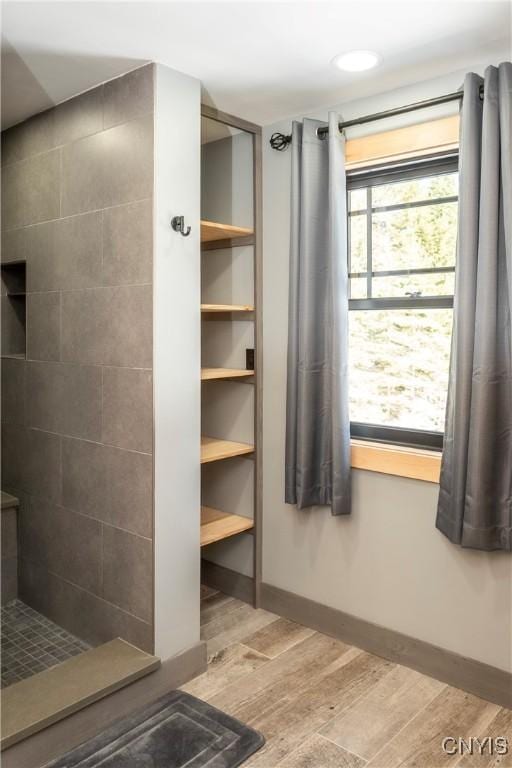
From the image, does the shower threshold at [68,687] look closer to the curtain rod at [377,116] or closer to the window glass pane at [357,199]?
the window glass pane at [357,199]

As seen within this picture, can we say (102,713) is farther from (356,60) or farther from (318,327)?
(356,60)

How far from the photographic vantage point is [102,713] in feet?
7.36

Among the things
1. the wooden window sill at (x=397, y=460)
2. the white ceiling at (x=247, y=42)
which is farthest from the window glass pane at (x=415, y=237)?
the wooden window sill at (x=397, y=460)

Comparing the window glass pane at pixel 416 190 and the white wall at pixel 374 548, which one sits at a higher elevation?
the window glass pane at pixel 416 190

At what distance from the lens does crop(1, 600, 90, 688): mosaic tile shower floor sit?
102 inches

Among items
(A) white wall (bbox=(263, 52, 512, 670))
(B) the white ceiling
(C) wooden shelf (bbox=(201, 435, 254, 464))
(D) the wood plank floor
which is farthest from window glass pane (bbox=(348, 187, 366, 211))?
(D) the wood plank floor

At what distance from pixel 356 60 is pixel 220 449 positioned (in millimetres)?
1775

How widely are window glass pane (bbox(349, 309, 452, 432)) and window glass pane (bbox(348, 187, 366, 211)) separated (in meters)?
0.47

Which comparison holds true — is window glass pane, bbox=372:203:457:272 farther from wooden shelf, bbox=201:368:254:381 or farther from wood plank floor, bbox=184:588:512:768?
wood plank floor, bbox=184:588:512:768

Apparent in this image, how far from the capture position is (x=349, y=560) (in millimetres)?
2863

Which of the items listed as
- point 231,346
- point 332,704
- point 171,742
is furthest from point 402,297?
point 171,742

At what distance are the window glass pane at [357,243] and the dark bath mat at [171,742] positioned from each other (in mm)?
1918

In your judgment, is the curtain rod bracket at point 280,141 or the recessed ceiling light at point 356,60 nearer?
the recessed ceiling light at point 356,60

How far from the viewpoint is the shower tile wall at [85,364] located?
2473 mm
